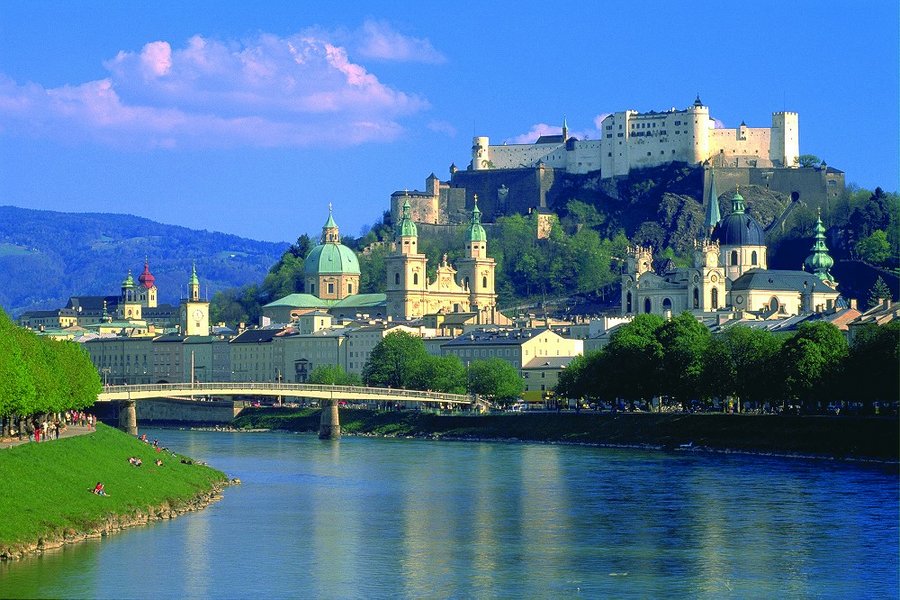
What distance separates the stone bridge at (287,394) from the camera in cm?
8469

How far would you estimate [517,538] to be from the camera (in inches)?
1857

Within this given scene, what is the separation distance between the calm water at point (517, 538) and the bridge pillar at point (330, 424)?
79.0 ft

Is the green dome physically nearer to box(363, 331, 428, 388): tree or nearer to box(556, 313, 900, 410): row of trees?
box(363, 331, 428, 388): tree

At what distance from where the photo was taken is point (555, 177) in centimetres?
16288

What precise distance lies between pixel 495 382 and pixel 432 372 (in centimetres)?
540

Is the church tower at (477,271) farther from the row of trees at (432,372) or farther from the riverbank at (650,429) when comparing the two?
the riverbank at (650,429)

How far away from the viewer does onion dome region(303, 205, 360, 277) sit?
524 feet

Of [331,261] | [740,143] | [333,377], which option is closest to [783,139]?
[740,143]

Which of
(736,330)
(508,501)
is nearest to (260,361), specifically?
(736,330)

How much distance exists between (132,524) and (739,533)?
46.4 ft

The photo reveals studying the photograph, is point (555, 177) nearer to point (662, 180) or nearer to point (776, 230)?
point (662, 180)

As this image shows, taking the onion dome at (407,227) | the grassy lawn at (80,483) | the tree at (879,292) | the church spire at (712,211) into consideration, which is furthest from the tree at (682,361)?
the onion dome at (407,227)

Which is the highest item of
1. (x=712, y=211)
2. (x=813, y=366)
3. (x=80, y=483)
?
(x=712, y=211)

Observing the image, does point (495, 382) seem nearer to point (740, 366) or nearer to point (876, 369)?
point (740, 366)
